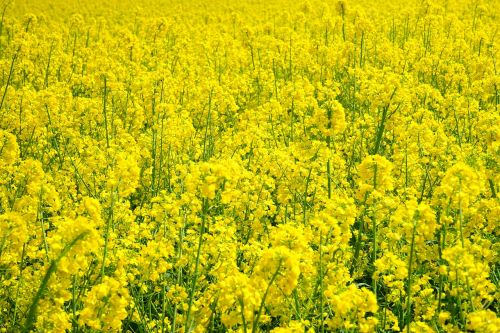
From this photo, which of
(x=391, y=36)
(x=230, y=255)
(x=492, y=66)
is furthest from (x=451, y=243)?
(x=391, y=36)

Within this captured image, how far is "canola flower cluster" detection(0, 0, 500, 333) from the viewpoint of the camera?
2.63 meters

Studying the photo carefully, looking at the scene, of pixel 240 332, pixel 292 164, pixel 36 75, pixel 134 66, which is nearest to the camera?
pixel 240 332

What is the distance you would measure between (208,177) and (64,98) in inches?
147

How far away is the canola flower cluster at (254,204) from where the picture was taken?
2.63 meters

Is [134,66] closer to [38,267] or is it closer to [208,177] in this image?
[38,267]

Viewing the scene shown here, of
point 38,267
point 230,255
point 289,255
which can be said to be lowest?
point 38,267

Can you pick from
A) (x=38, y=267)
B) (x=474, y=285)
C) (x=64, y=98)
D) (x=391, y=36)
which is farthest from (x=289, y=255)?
(x=391, y=36)

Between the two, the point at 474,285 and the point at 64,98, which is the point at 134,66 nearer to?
the point at 64,98

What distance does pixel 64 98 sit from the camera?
6.03 meters

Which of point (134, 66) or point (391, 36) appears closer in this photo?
point (134, 66)

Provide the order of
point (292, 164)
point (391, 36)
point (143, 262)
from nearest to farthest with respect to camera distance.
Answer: point (143, 262) < point (292, 164) < point (391, 36)

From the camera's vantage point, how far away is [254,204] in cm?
401

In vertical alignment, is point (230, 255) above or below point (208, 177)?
below

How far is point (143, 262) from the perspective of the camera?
3.05m
